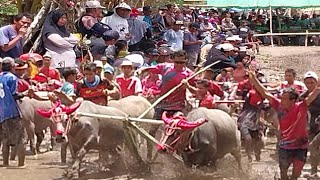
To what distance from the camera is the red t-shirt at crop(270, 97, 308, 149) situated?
851cm

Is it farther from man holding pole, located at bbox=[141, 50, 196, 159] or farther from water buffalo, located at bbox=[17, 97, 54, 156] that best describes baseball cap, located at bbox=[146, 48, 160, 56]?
man holding pole, located at bbox=[141, 50, 196, 159]

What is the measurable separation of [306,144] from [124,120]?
241 cm

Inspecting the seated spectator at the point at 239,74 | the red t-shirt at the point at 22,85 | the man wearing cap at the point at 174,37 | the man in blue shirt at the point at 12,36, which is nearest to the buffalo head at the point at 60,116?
the red t-shirt at the point at 22,85

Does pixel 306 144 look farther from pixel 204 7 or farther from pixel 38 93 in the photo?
pixel 204 7

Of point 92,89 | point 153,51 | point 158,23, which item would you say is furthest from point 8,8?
point 92,89

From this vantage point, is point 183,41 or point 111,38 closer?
point 111,38

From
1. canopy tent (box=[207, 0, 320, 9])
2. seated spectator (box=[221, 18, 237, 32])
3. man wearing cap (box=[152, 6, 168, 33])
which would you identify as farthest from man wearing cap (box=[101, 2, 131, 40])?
canopy tent (box=[207, 0, 320, 9])

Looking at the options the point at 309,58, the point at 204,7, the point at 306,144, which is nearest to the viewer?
the point at 306,144

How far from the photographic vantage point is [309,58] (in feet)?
90.8

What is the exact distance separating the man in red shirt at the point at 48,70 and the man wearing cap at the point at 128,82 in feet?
3.62

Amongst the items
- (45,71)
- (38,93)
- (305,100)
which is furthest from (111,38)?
(305,100)

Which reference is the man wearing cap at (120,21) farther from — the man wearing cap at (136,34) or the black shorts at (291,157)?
the black shorts at (291,157)

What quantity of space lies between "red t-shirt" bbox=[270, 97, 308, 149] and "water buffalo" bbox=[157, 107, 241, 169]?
3.19 ft

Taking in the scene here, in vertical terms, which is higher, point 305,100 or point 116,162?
point 305,100
